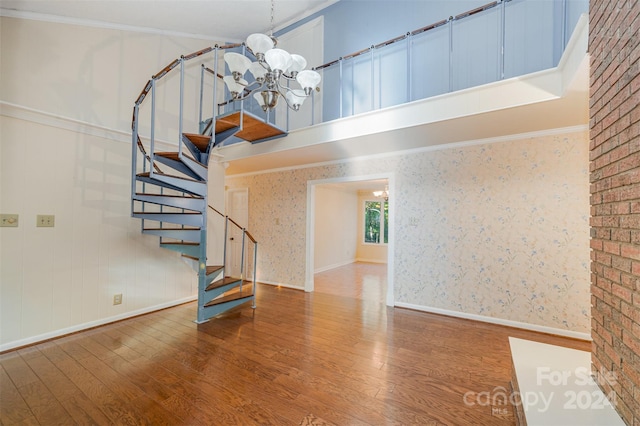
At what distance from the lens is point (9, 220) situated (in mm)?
2584

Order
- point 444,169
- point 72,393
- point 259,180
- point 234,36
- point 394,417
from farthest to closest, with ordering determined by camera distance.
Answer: point 259,180
point 234,36
point 444,169
point 72,393
point 394,417

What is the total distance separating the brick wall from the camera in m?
1.21

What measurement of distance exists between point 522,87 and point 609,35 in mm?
1034

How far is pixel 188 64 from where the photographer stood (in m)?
4.18

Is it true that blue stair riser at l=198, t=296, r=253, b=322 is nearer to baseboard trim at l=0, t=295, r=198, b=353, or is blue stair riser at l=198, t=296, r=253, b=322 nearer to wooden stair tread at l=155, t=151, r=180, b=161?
baseboard trim at l=0, t=295, r=198, b=353

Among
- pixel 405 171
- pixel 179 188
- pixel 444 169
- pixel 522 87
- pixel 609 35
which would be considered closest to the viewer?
pixel 609 35

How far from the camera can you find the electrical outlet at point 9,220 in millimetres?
2547

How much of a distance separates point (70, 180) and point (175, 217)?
1.21m

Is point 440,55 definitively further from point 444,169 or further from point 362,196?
point 362,196

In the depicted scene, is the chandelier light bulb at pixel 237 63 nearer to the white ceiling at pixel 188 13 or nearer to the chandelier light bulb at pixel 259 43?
the chandelier light bulb at pixel 259 43

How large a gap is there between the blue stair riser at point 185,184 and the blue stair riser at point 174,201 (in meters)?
0.12

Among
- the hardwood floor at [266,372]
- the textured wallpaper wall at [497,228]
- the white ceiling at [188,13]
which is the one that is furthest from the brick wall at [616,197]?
the white ceiling at [188,13]

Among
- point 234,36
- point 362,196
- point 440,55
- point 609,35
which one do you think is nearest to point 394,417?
point 609,35

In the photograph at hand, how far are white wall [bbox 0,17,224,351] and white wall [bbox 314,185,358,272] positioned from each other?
12.7 ft
